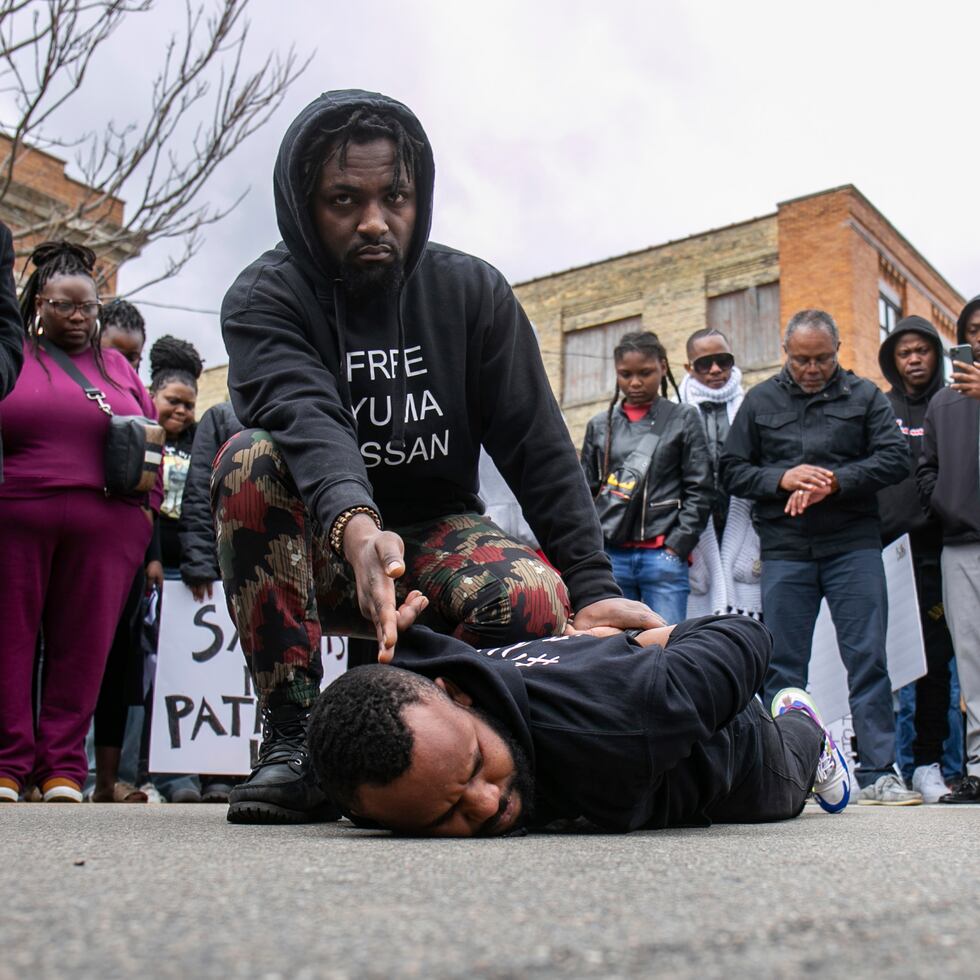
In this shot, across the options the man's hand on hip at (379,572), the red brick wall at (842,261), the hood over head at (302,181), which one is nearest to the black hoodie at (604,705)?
the man's hand on hip at (379,572)

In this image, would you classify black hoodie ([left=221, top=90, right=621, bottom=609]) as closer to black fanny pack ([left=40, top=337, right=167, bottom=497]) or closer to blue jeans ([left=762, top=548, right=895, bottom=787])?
black fanny pack ([left=40, top=337, right=167, bottom=497])

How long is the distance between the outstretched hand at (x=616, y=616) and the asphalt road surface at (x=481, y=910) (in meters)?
0.79

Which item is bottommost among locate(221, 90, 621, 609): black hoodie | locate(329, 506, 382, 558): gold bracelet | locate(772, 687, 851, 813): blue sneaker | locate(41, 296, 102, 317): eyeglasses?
locate(772, 687, 851, 813): blue sneaker

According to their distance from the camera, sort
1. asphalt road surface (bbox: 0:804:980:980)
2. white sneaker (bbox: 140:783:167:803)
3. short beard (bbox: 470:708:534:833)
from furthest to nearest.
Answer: white sneaker (bbox: 140:783:167:803) < short beard (bbox: 470:708:534:833) < asphalt road surface (bbox: 0:804:980:980)

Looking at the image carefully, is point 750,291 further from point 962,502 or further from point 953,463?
point 962,502

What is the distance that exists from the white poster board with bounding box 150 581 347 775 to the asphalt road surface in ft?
11.4

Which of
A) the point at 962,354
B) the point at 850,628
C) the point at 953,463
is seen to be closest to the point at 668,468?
Answer: the point at 850,628

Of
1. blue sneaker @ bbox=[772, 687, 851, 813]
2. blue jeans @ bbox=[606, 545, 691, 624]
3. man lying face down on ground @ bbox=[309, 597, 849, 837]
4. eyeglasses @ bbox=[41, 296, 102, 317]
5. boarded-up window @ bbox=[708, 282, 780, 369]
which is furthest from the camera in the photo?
boarded-up window @ bbox=[708, 282, 780, 369]

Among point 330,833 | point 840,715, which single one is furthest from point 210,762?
point 330,833

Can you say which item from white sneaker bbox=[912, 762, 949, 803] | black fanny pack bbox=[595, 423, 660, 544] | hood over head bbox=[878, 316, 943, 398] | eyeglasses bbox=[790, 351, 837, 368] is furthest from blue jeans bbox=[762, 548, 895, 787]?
hood over head bbox=[878, 316, 943, 398]

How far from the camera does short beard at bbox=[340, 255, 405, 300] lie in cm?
259

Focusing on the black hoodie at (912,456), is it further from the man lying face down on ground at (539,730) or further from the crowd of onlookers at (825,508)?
the man lying face down on ground at (539,730)

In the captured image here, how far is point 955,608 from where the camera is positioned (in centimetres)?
470

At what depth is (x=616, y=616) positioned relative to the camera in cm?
254
